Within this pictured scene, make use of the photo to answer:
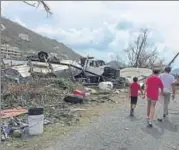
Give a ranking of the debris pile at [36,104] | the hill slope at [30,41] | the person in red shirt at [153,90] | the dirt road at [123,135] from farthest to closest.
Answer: the hill slope at [30,41], the person in red shirt at [153,90], the debris pile at [36,104], the dirt road at [123,135]

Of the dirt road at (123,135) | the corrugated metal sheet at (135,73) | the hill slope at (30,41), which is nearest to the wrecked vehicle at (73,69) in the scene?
the corrugated metal sheet at (135,73)

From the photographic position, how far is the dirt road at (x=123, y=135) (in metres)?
9.82

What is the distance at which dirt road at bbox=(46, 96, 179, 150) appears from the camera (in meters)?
9.82

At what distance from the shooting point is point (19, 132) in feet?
35.5

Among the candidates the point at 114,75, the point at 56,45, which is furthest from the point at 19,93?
the point at 56,45

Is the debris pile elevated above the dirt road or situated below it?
above

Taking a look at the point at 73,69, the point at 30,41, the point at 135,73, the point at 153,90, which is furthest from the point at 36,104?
the point at 30,41

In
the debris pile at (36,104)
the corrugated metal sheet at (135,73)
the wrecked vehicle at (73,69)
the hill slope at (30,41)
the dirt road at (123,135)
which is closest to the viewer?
the dirt road at (123,135)

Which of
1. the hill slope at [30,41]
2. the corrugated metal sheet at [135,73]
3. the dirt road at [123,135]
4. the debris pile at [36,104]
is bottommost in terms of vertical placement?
the dirt road at [123,135]

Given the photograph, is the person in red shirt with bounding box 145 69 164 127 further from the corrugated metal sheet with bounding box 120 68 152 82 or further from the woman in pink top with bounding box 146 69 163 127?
the corrugated metal sheet with bounding box 120 68 152 82

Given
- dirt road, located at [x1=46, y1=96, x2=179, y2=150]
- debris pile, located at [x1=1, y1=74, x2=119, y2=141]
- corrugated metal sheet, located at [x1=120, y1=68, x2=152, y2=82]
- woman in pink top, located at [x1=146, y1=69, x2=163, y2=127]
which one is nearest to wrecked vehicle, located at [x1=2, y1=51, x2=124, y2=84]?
corrugated metal sheet, located at [x1=120, y1=68, x2=152, y2=82]

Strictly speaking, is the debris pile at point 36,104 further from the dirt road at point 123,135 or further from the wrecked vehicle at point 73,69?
the wrecked vehicle at point 73,69

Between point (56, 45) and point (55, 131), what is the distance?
203 ft

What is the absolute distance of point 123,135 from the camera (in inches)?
431
